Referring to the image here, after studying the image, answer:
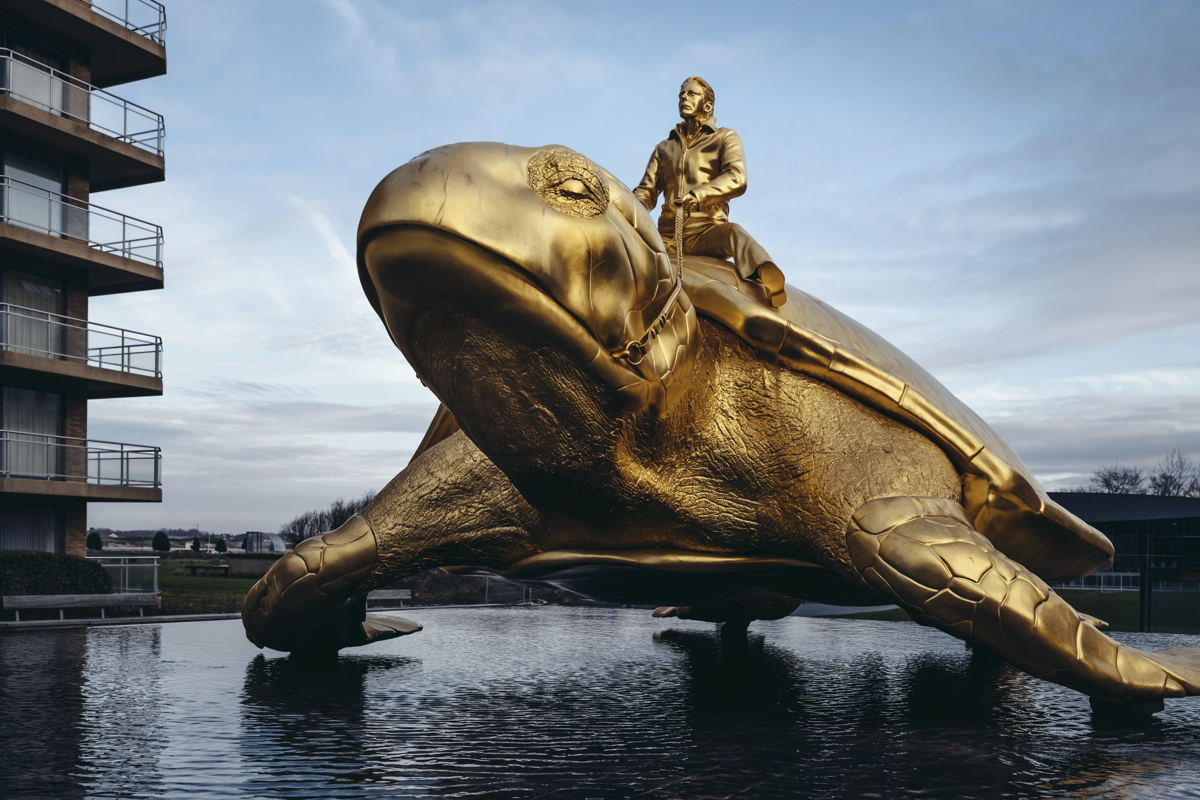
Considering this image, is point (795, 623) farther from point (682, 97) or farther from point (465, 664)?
point (682, 97)

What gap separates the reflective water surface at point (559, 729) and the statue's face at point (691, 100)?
3.83 meters

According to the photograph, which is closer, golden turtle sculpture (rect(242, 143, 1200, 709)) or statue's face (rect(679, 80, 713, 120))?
golden turtle sculpture (rect(242, 143, 1200, 709))

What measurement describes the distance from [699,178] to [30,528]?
24.5 m

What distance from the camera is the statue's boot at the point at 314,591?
6.91 meters

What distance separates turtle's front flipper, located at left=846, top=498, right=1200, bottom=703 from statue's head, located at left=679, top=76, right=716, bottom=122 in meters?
3.08

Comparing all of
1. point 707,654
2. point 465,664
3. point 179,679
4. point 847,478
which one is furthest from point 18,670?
point 847,478

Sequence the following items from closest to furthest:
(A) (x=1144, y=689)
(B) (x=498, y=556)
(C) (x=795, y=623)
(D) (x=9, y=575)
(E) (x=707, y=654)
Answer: (A) (x=1144, y=689)
(B) (x=498, y=556)
(E) (x=707, y=654)
(C) (x=795, y=623)
(D) (x=9, y=575)

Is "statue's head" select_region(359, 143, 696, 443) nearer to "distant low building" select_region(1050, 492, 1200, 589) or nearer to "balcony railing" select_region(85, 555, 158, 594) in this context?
"balcony railing" select_region(85, 555, 158, 594)

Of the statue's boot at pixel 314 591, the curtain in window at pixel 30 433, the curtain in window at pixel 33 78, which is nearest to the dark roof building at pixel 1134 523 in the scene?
the statue's boot at pixel 314 591

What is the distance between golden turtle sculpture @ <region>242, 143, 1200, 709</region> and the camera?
13.0 feet

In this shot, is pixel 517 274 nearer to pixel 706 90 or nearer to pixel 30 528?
pixel 706 90

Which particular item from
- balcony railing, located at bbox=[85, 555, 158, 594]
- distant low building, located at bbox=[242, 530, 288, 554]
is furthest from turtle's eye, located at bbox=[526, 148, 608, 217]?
distant low building, located at bbox=[242, 530, 288, 554]

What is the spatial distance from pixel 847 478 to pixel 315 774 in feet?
10.5

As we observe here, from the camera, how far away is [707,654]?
29.9ft
